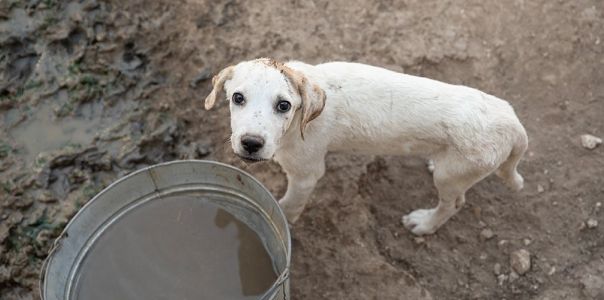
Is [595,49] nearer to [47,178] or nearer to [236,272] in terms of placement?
[236,272]

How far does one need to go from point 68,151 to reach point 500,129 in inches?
133

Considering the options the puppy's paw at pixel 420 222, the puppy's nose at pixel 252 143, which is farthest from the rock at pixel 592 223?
the puppy's nose at pixel 252 143

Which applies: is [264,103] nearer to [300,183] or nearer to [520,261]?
[300,183]

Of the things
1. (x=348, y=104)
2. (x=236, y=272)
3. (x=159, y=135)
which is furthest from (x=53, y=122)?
(x=348, y=104)

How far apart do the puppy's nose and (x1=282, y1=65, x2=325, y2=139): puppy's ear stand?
403 millimetres

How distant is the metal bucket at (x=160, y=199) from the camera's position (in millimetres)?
3490

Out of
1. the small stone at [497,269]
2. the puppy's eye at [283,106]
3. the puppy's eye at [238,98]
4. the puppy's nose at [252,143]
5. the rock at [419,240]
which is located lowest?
the small stone at [497,269]

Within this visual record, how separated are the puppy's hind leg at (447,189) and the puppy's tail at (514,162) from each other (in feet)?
0.80

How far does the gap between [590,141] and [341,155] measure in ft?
7.38

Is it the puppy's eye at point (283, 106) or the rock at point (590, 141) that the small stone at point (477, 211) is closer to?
the rock at point (590, 141)

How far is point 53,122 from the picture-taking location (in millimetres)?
4891

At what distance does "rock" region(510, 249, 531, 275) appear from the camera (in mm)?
4676

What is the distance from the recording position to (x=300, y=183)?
4.30m

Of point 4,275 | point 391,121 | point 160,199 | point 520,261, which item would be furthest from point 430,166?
point 4,275
